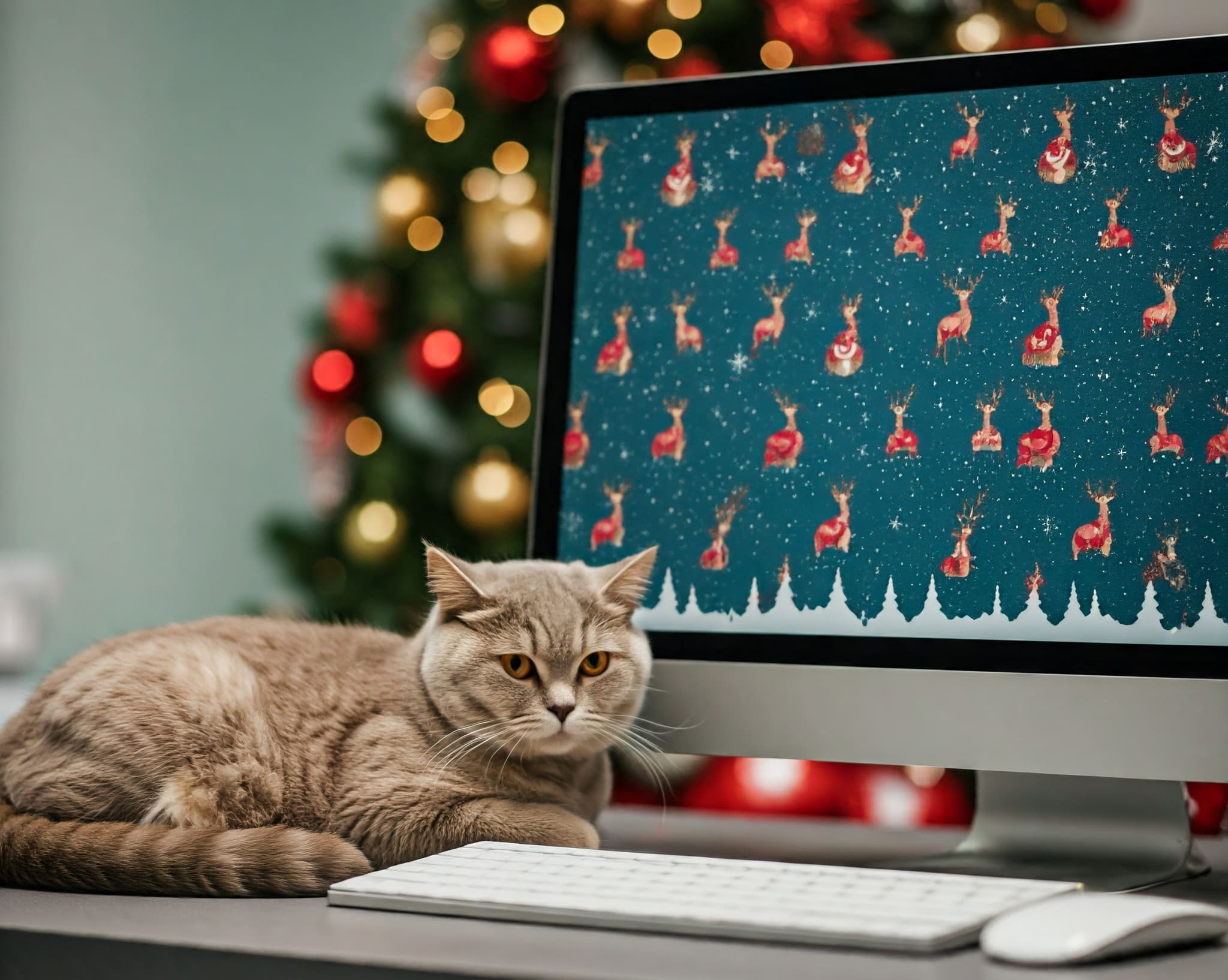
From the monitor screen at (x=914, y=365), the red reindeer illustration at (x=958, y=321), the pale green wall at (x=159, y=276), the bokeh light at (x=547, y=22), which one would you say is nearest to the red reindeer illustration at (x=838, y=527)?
the monitor screen at (x=914, y=365)

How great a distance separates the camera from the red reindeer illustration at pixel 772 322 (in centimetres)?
101

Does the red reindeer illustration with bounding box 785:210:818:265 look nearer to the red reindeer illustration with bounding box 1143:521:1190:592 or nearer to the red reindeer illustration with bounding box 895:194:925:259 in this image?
the red reindeer illustration with bounding box 895:194:925:259

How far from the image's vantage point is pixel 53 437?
3.23 m

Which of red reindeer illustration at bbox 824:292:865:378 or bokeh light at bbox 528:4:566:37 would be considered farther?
bokeh light at bbox 528:4:566:37

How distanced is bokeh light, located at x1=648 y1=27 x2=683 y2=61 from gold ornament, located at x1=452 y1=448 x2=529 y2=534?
2.45 ft

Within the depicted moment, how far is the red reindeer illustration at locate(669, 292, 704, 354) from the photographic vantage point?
41.0 inches

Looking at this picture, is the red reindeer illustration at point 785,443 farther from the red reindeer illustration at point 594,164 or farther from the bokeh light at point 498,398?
the bokeh light at point 498,398

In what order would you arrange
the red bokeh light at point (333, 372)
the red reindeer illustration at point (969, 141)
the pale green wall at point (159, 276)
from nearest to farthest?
the red reindeer illustration at point (969, 141) < the red bokeh light at point (333, 372) < the pale green wall at point (159, 276)

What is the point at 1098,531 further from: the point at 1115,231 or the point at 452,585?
the point at 452,585

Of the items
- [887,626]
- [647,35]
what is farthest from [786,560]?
[647,35]

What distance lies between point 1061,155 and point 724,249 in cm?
26

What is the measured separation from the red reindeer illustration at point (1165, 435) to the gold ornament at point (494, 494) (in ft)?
4.50

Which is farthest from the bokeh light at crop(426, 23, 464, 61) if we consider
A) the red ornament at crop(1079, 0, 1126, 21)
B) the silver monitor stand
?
the silver monitor stand

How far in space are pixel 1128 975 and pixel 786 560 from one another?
17.6 inches
